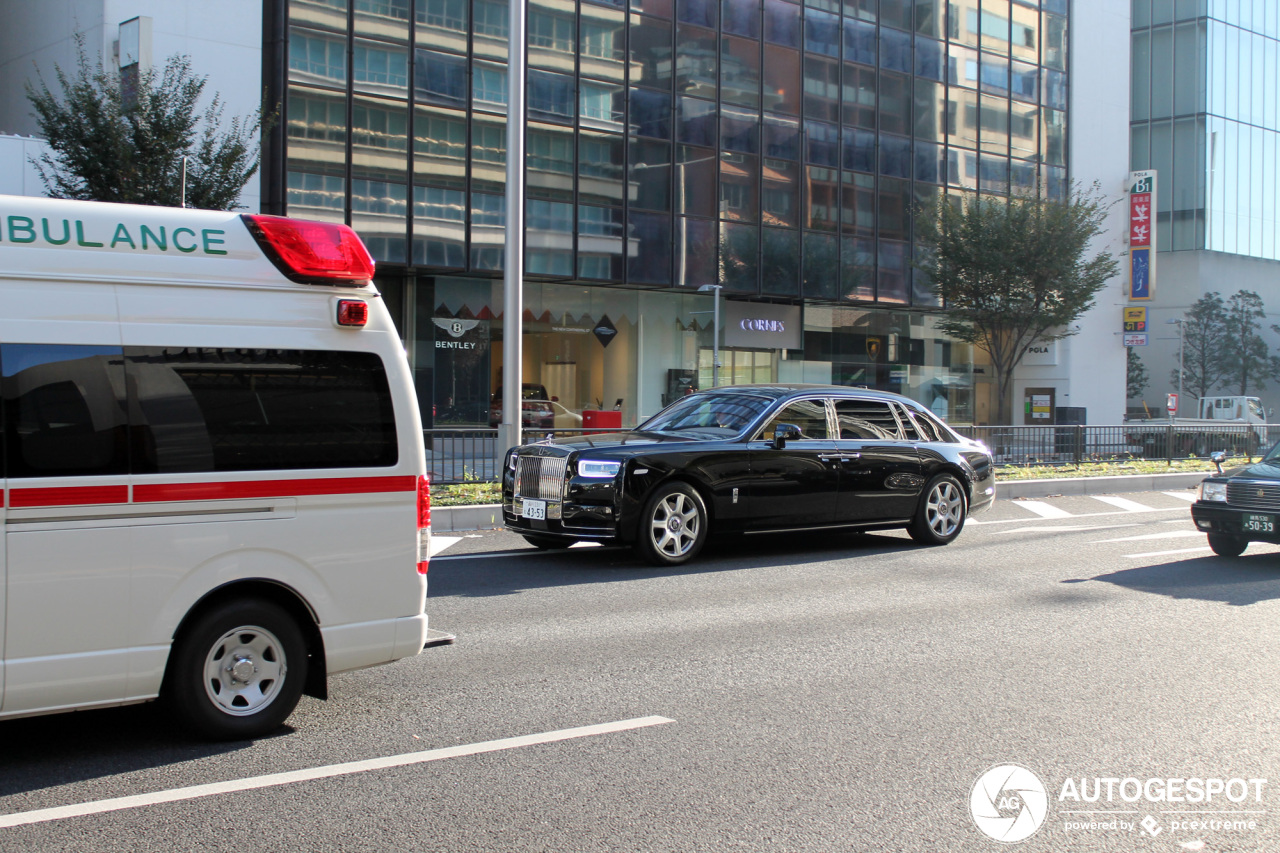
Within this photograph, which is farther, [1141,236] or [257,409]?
[1141,236]

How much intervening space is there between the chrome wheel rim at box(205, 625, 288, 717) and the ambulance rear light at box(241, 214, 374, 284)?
170 cm

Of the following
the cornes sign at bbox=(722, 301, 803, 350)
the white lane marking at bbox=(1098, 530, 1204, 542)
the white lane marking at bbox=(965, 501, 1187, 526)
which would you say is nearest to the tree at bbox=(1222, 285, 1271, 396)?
the cornes sign at bbox=(722, 301, 803, 350)

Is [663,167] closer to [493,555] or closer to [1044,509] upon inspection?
[1044,509]

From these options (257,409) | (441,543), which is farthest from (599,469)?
(257,409)

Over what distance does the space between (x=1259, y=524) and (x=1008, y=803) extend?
791 centimetres

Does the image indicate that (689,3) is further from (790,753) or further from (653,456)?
(790,753)

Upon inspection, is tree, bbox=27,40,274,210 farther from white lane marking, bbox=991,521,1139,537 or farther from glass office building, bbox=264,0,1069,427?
white lane marking, bbox=991,521,1139,537

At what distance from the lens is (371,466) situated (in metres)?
5.19

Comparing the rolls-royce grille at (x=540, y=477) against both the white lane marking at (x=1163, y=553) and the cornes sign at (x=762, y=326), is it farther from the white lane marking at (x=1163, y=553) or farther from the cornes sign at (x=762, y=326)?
the cornes sign at (x=762, y=326)

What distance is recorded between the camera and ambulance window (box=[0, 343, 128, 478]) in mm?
4344

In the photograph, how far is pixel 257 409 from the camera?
4.90 meters

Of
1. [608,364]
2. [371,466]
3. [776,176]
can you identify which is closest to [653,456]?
[371,466]

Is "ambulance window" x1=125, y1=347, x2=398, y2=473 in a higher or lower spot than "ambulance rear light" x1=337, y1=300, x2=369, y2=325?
lower

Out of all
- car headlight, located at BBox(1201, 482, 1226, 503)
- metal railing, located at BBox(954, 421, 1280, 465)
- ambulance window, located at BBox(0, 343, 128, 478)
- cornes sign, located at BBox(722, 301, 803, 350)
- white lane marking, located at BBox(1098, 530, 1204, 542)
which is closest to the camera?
ambulance window, located at BBox(0, 343, 128, 478)
